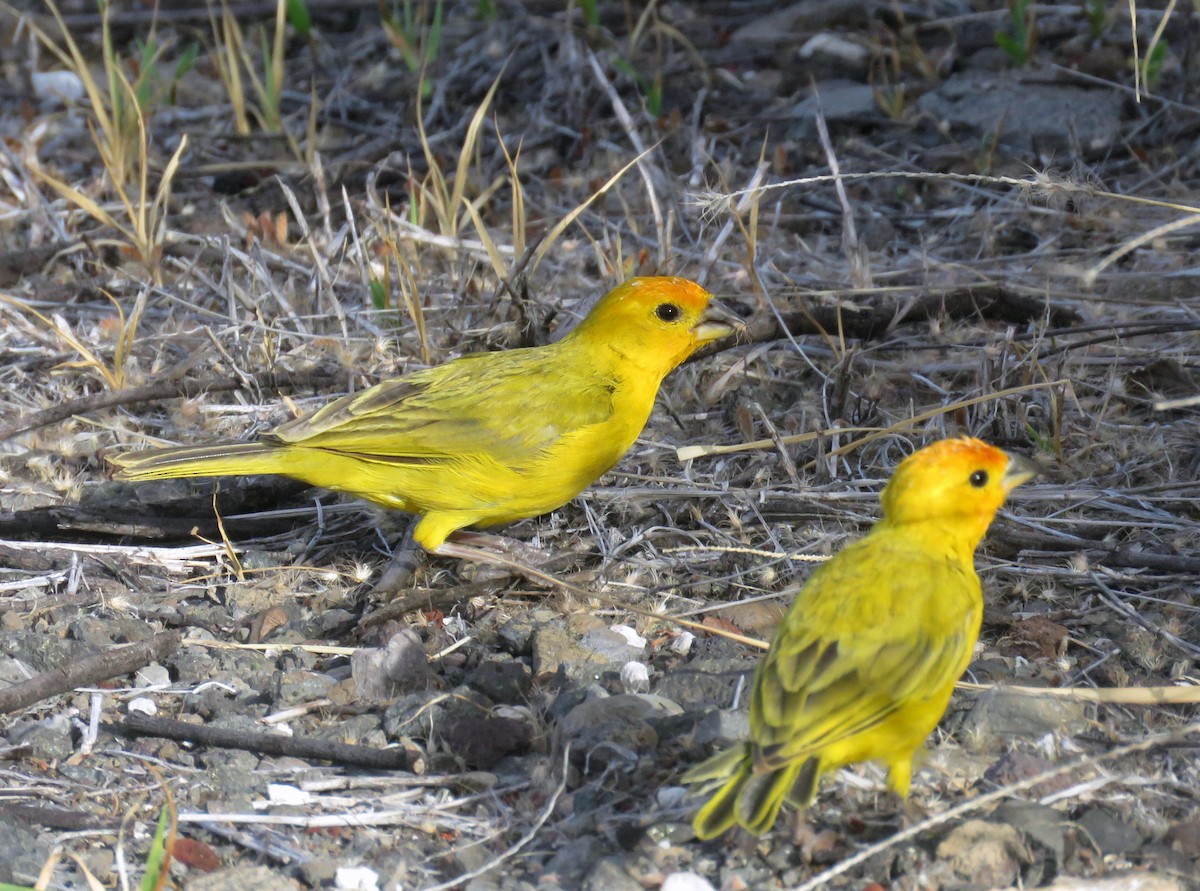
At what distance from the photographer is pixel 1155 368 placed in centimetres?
492

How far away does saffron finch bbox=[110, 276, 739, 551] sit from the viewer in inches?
168

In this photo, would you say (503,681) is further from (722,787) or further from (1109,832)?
(1109,832)

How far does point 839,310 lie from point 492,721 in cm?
208

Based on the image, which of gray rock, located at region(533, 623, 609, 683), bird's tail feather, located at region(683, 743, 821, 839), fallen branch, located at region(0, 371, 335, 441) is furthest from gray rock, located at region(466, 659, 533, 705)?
fallen branch, located at region(0, 371, 335, 441)

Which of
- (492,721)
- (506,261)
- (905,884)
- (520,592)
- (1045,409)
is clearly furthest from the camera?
(506,261)

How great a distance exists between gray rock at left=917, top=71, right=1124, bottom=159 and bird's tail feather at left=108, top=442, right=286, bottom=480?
3592 mm

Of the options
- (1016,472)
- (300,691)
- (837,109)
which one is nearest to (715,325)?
(1016,472)

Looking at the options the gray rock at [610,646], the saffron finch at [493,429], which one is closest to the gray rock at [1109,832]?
the gray rock at [610,646]

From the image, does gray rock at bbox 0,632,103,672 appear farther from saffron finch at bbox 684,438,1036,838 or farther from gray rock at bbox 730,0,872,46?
gray rock at bbox 730,0,872,46

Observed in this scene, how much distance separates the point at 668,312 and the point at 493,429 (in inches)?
25.8

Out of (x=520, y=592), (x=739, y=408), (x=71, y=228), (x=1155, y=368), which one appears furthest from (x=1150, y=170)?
(x=71, y=228)

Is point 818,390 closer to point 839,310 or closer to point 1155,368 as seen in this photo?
point 839,310

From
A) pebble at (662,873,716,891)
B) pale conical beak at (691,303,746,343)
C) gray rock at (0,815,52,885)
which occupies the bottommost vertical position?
pebble at (662,873,716,891)

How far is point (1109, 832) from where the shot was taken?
292 cm
